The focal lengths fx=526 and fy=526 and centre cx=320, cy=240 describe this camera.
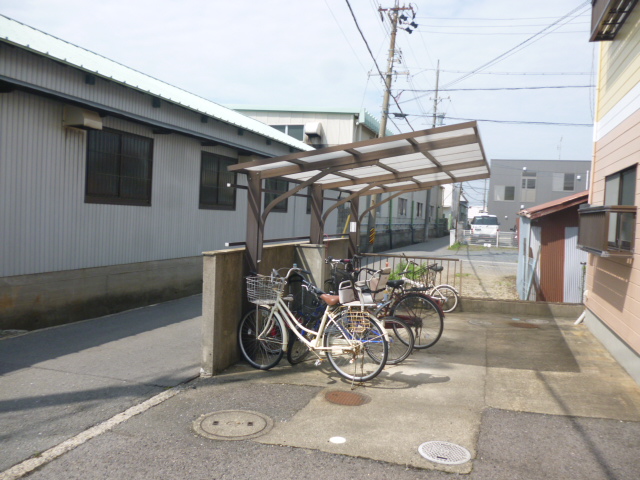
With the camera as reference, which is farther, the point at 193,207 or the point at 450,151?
the point at 193,207

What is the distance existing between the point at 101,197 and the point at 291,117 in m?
20.9

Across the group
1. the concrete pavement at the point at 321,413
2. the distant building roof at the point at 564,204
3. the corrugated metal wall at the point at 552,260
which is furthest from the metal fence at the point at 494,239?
the concrete pavement at the point at 321,413

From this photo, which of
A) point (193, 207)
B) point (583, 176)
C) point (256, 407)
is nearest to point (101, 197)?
point (193, 207)

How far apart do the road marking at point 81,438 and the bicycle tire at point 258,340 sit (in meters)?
1.00

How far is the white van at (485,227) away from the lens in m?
36.0

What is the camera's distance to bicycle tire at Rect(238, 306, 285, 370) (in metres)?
6.21

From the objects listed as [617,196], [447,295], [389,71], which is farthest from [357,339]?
[389,71]

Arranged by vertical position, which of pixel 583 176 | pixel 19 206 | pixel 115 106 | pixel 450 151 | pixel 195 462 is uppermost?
pixel 583 176

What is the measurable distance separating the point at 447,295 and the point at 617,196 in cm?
392

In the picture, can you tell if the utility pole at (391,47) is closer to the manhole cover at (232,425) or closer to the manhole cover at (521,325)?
the manhole cover at (521,325)

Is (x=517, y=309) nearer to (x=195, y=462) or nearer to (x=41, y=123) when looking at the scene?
(x=195, y=462)

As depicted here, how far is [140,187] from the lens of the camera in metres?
10.4

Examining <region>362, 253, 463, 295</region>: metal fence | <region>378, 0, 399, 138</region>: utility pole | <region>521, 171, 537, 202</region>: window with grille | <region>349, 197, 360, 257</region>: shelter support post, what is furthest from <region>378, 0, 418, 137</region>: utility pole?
<region>521, 171, 537, 202</region>: window with grille

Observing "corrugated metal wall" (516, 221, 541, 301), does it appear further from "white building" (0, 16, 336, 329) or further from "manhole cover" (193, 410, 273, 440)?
→ "manhole cover" (193, 410, 273, 440)
